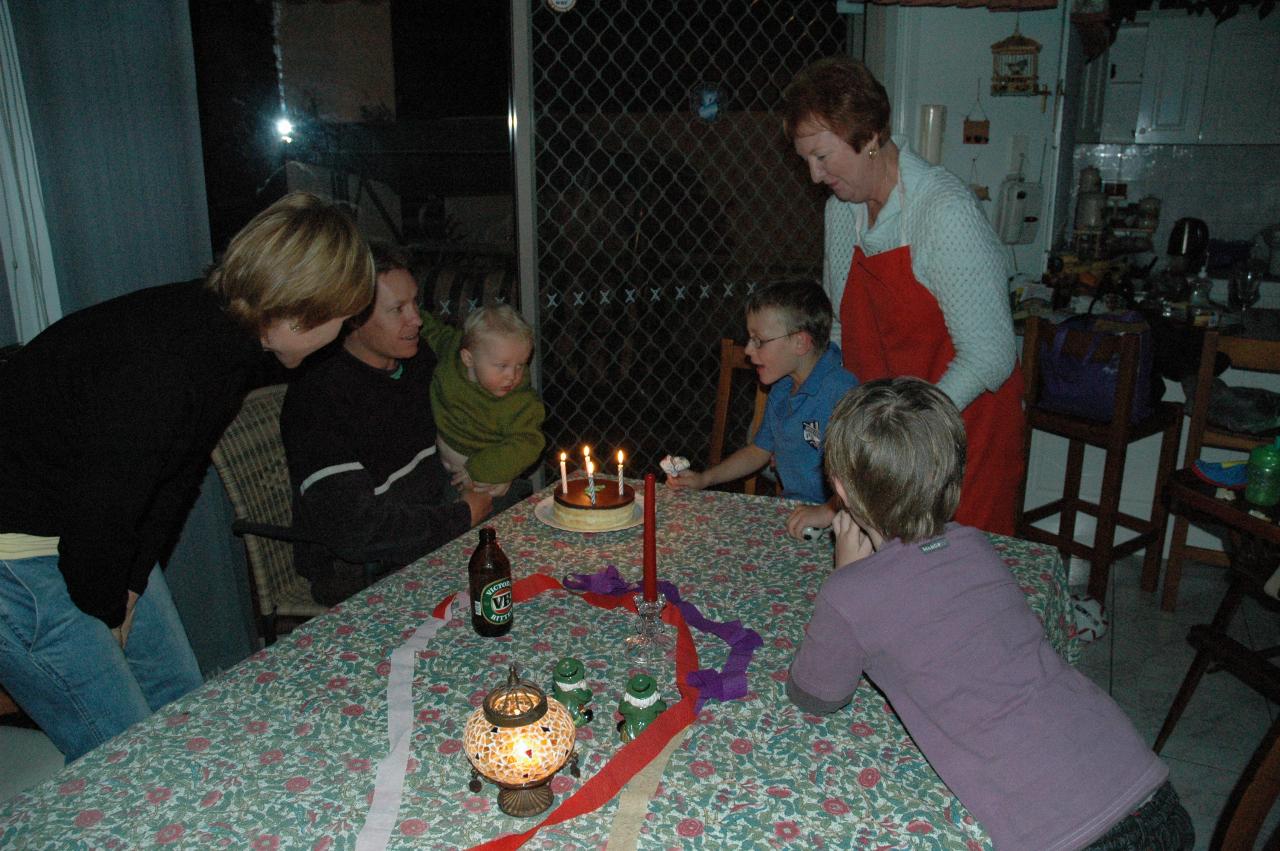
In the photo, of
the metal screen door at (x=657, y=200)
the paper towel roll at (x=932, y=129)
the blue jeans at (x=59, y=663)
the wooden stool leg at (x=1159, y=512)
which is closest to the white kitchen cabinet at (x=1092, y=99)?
the paper towel roll at (x=932, y=129)

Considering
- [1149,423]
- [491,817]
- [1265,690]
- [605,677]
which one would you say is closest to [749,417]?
[1149,423]

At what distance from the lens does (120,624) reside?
176 cm

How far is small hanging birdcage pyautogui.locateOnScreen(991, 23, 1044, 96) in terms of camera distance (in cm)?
408

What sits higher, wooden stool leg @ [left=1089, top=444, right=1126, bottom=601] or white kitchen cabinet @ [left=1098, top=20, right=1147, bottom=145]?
white kitchen cabinet @ [left=1098, top=20, right=1147, bottom=145]

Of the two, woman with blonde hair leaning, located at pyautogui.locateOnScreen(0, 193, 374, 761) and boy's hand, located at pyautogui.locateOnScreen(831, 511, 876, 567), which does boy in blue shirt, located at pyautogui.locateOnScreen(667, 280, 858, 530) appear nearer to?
boy's hand, located at pyautogui.locateOnScreen(831, 511, 876, 567)

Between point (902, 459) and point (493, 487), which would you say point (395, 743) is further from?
point (493, 487)

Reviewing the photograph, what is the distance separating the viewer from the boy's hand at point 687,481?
2314mm

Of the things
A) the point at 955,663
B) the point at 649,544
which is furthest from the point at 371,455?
the point at 955,663

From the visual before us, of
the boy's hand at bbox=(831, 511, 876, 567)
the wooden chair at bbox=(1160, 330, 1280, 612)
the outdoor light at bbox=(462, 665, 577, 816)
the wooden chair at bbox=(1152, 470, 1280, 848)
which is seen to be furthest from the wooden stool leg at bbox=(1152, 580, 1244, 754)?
the outdoor light at bbox=(462, 665, 577, 816)

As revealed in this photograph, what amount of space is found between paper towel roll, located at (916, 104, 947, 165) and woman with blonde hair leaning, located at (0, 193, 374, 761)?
3.22 metres

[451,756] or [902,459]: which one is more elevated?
[902,459]

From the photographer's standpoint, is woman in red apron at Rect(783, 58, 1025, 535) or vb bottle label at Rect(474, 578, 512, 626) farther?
woman in red apron at Rect(783, 58, 1025, 535)

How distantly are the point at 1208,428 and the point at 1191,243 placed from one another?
99.9 inches

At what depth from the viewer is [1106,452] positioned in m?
3.76
